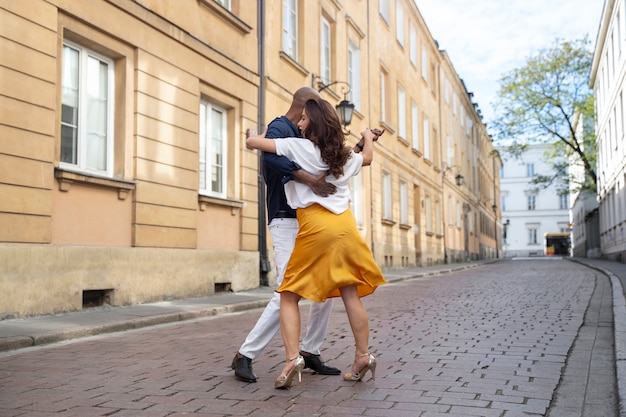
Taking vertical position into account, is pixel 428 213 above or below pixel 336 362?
above

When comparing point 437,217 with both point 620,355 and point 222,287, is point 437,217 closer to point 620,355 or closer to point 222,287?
point 222,287

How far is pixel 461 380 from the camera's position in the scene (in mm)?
4441

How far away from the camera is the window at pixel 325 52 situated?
18031mm

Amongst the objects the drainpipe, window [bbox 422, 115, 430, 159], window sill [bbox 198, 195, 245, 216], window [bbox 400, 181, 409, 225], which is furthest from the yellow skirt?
window [bbox 422, 115, 430, 159]

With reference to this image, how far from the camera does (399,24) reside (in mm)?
27359

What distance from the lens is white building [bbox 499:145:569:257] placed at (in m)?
84.1

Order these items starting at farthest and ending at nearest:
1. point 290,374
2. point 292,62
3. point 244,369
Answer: point 292,62 < point 244,369 < point 290,374

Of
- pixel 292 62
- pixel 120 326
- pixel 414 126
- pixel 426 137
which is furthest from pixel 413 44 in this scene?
pixel 120 326

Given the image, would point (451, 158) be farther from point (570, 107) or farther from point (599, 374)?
point (599, 374)

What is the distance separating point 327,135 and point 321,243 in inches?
25.9

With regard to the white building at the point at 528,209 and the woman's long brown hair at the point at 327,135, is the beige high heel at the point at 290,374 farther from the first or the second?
the white building at the point at 528,209

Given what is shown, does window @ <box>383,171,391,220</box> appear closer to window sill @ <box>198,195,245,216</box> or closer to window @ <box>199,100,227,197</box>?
window sill @ <box>198,195,245,216</box>

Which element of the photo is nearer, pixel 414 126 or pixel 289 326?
pixel 289 326

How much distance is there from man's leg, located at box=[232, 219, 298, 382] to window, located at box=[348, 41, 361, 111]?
16.8 m
